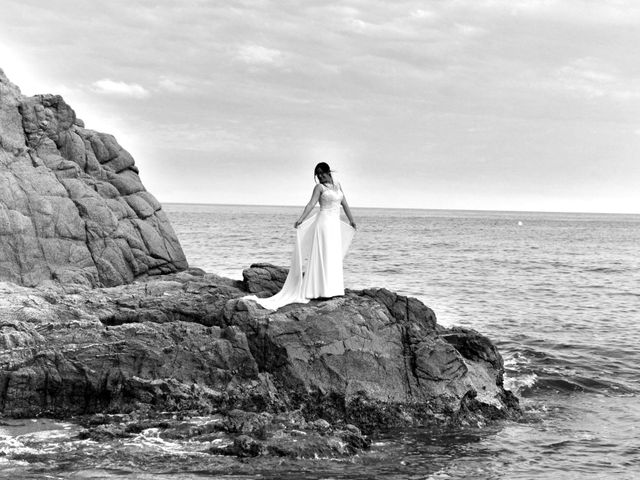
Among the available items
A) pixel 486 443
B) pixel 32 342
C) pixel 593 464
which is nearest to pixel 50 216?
pixel 32 342

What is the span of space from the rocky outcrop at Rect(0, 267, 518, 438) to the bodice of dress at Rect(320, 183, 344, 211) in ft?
7.66

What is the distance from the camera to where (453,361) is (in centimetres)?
1791

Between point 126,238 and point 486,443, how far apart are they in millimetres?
13850

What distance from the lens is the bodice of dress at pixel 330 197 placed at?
18.8 m

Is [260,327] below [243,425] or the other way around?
the other way around

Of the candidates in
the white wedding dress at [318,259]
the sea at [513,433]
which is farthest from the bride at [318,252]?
the sea at [513,433]

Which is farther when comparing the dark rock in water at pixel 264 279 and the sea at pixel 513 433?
the dark rock in water at pixel 264 279

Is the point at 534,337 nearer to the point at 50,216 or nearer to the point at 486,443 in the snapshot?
the point at 486,443

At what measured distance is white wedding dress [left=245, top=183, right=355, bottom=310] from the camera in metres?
18.8

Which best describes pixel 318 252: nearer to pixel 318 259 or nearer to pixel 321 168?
pixel 318 259

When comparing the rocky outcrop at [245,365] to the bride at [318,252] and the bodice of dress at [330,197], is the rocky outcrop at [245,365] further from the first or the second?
the bodice of dress at [330,197]

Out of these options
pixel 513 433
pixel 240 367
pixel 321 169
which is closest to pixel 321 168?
pixel 321 169

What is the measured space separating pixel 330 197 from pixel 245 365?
15.2ft

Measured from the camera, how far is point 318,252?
749 inches
